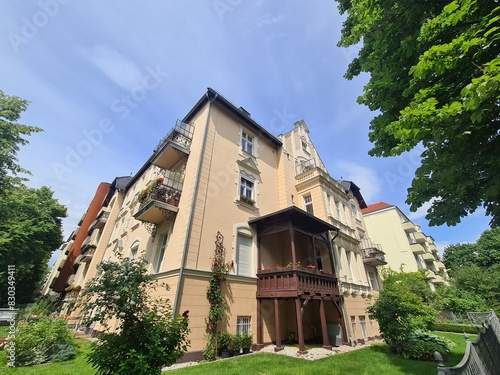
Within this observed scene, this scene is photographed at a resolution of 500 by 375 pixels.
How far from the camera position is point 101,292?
4.81 meters

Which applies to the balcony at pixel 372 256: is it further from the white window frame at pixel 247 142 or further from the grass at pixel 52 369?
the grass at pixel 52 369

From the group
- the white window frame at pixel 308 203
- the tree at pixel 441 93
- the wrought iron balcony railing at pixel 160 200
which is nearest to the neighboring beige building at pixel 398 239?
the white window frame at pixel 308 203

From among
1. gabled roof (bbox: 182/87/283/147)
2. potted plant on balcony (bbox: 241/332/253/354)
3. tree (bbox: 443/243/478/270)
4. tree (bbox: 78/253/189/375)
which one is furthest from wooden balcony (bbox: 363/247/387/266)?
tree (bbox: 443/243/478/270)

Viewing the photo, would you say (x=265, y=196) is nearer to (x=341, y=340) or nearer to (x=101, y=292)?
(x=341, y=340)

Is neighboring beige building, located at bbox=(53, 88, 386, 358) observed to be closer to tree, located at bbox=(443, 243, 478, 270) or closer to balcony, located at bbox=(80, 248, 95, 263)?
balcony, located at bbox=(80, 248, 95, 263)

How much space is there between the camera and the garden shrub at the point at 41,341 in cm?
761

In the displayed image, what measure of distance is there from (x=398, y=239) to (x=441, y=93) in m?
34.3

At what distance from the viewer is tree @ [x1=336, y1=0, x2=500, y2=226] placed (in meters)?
3.63

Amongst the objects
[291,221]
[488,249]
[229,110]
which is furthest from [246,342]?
[488,249]

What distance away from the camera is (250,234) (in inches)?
487

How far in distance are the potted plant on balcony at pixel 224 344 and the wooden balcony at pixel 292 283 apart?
265 cm

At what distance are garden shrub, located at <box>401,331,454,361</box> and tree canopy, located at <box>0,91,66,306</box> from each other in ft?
76.1

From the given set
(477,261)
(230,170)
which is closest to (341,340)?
(230,170)

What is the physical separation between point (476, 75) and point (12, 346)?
1464cm
